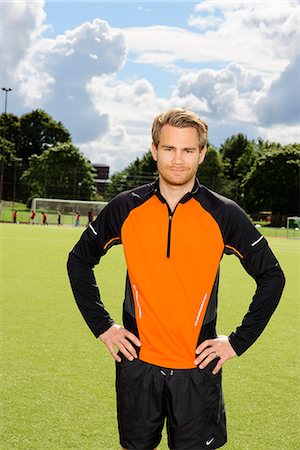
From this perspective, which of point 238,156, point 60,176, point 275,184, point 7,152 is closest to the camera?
point 60,176

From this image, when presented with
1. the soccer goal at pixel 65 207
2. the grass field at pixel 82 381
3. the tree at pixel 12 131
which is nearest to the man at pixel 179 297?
the grass field at pixel 82 381

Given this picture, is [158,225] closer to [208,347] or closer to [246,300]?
[208,347]

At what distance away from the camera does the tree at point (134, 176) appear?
272ft

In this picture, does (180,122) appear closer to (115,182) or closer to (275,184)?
(275,184)

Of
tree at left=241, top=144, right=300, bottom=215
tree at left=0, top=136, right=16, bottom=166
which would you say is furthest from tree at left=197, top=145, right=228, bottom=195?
tree at left=0, top=136, right=16, bottom=166

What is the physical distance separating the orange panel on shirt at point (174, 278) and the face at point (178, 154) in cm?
14

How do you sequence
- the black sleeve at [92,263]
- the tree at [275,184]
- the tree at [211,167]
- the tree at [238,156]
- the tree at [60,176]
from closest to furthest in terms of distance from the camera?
the black sleeve at [92,263], the tree at [60,176], the tree at [275,184], the tree at [211,167], the tree at [238,156]

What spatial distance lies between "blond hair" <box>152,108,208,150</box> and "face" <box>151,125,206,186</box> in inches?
0.9

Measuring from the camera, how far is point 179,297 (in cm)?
336

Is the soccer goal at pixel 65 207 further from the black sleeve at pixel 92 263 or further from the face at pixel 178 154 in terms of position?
the face at pixel 178 154

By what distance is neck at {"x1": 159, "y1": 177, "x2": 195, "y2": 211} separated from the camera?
11.4 ft

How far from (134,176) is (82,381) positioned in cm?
7508

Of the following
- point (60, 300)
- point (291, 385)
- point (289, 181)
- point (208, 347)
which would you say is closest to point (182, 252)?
point (208, 347)

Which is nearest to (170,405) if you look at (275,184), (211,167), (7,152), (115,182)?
(275,184)
